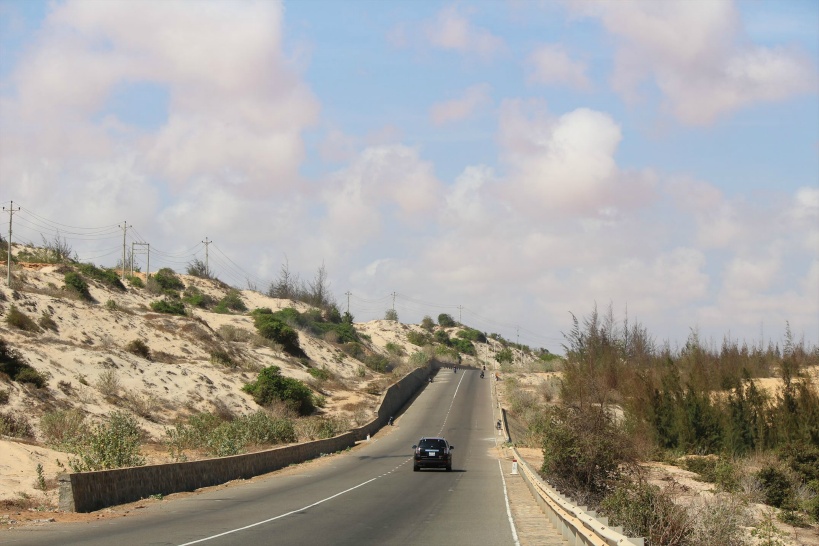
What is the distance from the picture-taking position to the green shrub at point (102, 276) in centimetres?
8962

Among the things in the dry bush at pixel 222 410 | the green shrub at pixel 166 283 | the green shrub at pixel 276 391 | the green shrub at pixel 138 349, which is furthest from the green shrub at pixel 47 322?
the green shrub at pixel 166 283

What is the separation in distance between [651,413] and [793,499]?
21.1 metres

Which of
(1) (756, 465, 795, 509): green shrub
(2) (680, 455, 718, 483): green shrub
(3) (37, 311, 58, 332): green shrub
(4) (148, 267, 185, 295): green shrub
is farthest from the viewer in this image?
(4) (148, 267, 185, 295): green shrub

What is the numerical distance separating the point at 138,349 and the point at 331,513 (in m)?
46.8

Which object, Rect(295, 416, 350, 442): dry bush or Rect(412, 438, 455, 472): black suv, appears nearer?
Rect(412, 438, 455, 472): black suv

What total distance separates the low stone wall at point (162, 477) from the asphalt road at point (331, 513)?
719 millimetres

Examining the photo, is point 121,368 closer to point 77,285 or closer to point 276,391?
point 276,391

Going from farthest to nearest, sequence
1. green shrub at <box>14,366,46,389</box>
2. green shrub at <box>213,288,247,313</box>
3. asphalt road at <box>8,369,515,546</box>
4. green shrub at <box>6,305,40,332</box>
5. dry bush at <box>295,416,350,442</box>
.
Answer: green shrub at <box>213,288,247,313</box>
green shrub at <box>6,305,40,332</box>
dry bush at <box>295,416,350,442</box>
green shrub at <box>14,366,46,389</box>
asphalt road at <box>8,369,515,546</box>

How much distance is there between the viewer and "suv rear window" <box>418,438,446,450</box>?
40191 mm

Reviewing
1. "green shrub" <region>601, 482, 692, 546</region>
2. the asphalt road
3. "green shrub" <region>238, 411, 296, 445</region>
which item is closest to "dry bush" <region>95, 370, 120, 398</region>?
"green shrub" <region>238, 411, 296, 445</region>

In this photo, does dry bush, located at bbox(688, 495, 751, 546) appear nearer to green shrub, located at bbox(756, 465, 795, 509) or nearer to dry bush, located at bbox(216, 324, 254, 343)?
green shrub, located at bbox(756, 465, 795, 509)

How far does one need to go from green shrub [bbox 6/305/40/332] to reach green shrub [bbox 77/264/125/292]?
3029cm

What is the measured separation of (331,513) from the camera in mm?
21453

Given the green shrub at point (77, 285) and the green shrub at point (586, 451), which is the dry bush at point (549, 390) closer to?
the green shrub at point (77, 285)
